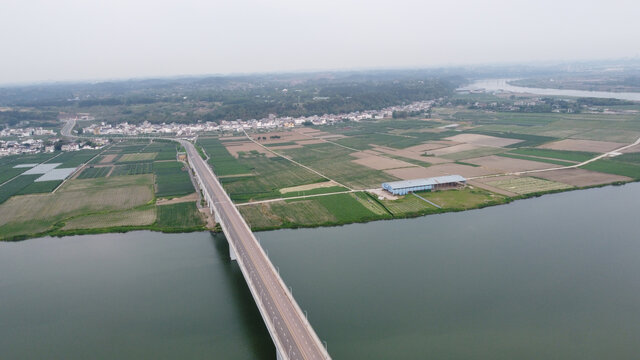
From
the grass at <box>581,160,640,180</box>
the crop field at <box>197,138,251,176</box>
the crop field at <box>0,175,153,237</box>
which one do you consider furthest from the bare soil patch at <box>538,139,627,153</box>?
the crop field at <box>0,175,153,237</box>

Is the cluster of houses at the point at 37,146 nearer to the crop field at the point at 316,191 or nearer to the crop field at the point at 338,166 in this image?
the crop field at the point at 338,166

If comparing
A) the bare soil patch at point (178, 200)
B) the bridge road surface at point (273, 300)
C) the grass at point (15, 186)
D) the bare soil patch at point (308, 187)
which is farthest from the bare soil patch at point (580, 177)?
the grass at point (15, 186)

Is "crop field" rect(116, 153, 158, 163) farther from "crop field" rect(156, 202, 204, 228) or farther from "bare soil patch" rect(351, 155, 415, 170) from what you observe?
"bare soil patch" rect(351, 155, 415, 170)

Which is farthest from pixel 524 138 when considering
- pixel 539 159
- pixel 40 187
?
pixel 40 187

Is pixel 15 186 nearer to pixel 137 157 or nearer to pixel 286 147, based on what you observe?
pixel 137 157

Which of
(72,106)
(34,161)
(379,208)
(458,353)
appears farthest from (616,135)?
(72,106)

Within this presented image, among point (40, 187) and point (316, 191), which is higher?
point (40, 187)
